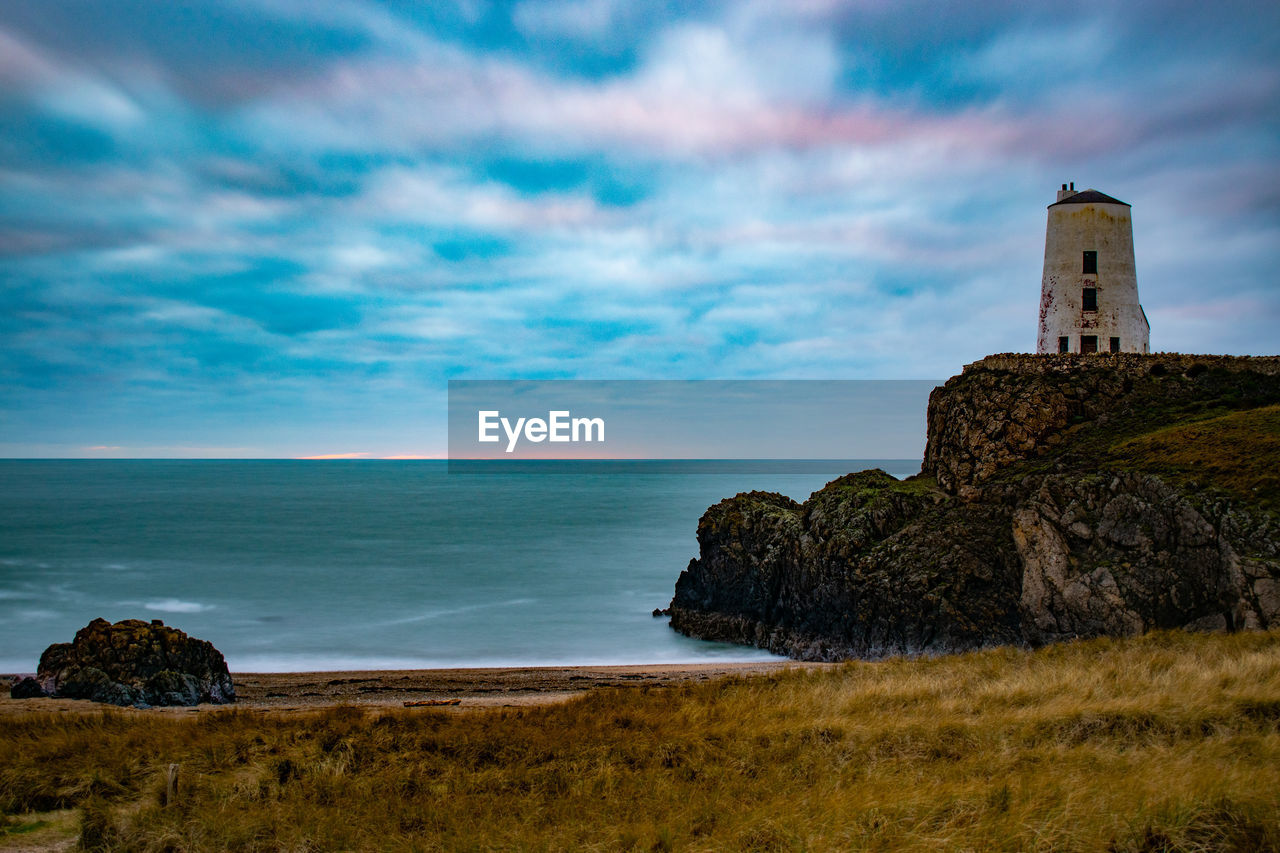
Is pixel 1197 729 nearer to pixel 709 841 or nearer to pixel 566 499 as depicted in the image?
pixel 709 841

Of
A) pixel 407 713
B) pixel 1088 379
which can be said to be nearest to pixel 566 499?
pixel 1088 379

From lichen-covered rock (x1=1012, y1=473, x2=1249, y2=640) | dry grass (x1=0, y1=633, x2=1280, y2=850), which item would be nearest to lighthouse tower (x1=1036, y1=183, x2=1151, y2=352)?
lichen-covered rock (x1=1012, y1=473, x2=1249, y2=640)

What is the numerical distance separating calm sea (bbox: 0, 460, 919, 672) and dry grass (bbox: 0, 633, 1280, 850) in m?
16.1

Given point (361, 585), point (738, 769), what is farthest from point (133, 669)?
point (361, 585)

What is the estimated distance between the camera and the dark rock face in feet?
57.9

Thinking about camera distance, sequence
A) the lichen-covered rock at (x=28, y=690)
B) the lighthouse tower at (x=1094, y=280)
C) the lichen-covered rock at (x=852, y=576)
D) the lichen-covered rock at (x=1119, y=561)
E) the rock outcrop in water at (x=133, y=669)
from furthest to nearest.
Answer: the lighthouse tower at (x=1094, y=280), the lichen-covered rock at (x=852, y=576), the lichen-covered rock at (x=1119, y=561), the rock outcrop in water at (x=133, y=669), the lichen-covered rock at (x=28, y=690)

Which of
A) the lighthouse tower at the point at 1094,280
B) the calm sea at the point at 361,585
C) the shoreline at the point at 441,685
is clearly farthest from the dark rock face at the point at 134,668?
the lighthouse tower at the point at 1094,280

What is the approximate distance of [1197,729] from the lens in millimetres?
9594

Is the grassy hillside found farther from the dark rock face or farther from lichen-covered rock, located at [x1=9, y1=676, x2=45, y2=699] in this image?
lichen-covered rock, located at [x1=9, y1=676, x2=45, y2=699]

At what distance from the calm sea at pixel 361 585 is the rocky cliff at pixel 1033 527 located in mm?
3419

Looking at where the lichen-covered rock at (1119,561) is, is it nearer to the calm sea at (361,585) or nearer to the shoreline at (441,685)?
the shoreline at (441,685)

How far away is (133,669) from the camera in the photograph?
1852cm

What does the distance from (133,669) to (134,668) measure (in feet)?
0.09

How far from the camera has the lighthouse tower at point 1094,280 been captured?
33.1 m
